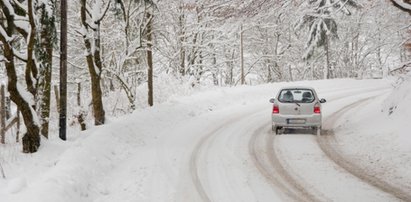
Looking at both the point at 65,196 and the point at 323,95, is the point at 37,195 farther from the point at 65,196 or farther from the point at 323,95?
the point at 323,95

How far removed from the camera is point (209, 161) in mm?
11352

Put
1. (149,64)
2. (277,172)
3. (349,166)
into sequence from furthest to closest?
(149,64) → (349,166) → (277,172)

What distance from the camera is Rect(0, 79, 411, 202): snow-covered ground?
8375mm

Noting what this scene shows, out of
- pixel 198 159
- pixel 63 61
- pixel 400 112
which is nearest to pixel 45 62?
pixel 63 61

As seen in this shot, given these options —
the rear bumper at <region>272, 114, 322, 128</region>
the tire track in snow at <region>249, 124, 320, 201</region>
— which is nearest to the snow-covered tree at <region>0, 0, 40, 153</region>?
the tire track in snow at <region>249, 124, 320, 201</region>

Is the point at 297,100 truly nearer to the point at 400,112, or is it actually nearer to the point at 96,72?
the point at 400,112

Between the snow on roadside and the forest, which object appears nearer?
the snow on roadside

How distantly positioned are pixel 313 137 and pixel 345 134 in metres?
1.28

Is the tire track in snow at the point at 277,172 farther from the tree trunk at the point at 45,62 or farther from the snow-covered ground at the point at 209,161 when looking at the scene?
the tree trunk at the point at 45,62

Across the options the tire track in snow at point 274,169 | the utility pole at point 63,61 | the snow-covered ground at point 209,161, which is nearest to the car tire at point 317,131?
the snow-covered ground at point 209,161

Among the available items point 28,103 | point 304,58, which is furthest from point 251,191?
point 304,58

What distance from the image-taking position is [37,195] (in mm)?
7422

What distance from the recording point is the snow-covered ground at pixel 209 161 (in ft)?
27.5

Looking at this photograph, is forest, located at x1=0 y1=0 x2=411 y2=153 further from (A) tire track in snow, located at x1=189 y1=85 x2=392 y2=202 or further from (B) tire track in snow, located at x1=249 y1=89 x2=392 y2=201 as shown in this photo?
(B) tire track in snow, located at x1=249 y1=89 x2=392 y2=201
